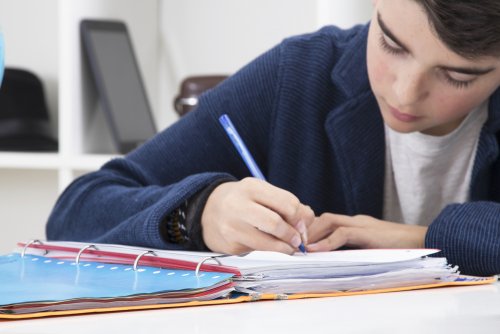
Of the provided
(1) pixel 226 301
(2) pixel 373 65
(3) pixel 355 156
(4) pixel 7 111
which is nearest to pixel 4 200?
(4) pixel 7 111

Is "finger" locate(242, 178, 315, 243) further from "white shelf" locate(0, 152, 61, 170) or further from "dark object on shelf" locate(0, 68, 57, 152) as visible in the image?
"dark object on shelf" locate(0, 68, 57, 152)

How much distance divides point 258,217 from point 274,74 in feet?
1.62

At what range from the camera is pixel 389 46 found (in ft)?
3.43

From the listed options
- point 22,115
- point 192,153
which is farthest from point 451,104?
point 22,115

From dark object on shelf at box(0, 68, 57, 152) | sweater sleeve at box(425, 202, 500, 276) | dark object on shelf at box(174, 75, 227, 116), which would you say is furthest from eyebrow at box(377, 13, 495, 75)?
dark object on shelf at box(0, 68, 57, 152)

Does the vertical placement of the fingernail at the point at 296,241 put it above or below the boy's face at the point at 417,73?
below

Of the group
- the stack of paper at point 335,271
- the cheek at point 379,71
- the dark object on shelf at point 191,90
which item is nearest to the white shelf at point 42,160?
the dark object on shelf at point 191,90

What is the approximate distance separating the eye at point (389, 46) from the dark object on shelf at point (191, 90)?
2.75ft

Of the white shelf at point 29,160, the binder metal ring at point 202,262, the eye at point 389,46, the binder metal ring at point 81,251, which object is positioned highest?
the eye at point 389,46

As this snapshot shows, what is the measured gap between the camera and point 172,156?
4.23ft

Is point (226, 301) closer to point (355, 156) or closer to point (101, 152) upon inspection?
point (355, 156)

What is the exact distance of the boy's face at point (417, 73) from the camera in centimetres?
98

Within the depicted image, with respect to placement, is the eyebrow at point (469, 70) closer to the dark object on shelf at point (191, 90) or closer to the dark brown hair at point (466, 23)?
the dark brown hair at point (466, 23)

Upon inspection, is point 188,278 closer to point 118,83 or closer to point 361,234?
point 361,234
